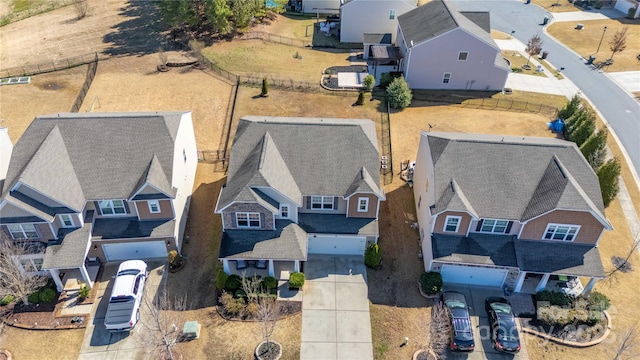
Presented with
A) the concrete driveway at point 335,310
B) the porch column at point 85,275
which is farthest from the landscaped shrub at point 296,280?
the porch column at point 85,275

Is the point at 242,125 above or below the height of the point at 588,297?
above

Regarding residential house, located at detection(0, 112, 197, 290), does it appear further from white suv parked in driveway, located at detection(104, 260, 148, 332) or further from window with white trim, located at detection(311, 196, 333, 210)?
window with white trim, located at detection(311, 196, 333, 210)

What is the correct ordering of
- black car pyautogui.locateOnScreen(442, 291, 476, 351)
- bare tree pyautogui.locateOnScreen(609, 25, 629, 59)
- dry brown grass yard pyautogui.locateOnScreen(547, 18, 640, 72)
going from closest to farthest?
black car pyautogui.locateOnScreen(442, 291, 476, 351) → bare tree pyautogui.locateOnScreen(609, 25, 629, 59) → dry brown grass yard pyautogui.locateOnScreen(547, 18, 640, 72)

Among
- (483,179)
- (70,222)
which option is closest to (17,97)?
(70,222)

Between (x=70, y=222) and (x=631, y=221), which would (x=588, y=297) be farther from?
(x=70, y=222)

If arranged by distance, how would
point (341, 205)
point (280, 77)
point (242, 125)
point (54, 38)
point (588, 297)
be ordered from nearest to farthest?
point (588, 297) < point (341, 205) < point (242, 125) < point (280, 77) < point (54, 38)

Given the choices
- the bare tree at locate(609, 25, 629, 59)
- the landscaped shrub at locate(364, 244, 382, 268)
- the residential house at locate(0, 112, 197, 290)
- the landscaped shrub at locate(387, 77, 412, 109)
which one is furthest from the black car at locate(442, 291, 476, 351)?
the bare tree at locate(609, 25, 629, 59)

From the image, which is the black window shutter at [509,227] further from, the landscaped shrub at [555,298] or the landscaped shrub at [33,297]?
the landscaped shrub at [33,297]
